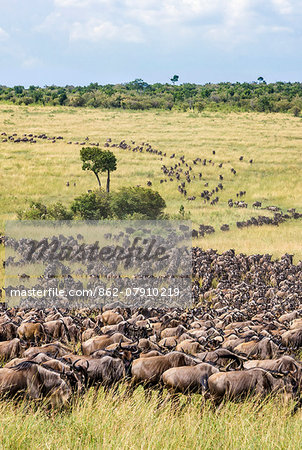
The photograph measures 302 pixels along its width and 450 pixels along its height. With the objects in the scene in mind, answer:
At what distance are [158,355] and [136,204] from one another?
3452 centimetres

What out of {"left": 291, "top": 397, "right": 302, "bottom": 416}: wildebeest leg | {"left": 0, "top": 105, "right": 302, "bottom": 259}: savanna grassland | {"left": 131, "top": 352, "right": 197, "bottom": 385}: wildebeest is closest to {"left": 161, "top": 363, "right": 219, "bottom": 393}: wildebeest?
{"left": 131, "top": 352, "right": 197, "bottom": 385}: wildebeest

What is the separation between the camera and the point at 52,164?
204 feet

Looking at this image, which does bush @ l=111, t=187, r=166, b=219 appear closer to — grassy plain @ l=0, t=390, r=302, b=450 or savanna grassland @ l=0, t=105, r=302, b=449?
savanna grassland @ l=0, t=105, r=302, b=449

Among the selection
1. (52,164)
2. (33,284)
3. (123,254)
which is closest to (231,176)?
(52,164)

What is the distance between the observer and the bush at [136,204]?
43.5 meters

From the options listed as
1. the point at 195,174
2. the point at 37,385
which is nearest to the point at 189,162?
the point at 195,174

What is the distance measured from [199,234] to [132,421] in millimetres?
31841

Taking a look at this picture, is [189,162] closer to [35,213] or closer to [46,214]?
[46,214]

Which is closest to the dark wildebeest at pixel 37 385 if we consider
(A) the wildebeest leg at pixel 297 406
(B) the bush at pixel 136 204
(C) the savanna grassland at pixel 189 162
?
(A) the wildebeest leg at pixel 297 406

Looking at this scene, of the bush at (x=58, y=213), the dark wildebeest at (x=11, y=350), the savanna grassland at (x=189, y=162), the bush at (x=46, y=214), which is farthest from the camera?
the savanna grassland at (x=189, y=162)

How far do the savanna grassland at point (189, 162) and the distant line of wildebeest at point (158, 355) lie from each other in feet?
60.6

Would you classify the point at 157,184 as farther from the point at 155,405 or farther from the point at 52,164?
the point at 155,405

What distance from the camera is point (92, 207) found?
141ft

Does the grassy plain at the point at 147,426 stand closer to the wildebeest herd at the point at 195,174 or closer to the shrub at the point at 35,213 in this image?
the wildebeest herd at the point at 195,174
